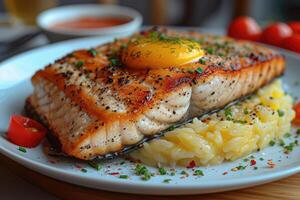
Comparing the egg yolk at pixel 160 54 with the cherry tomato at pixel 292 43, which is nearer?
the egg yolk at pixel 160 54

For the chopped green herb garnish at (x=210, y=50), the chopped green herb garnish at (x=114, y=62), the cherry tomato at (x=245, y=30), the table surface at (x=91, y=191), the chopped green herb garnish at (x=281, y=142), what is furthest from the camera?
the cherry tomato at (x=245, y=30)

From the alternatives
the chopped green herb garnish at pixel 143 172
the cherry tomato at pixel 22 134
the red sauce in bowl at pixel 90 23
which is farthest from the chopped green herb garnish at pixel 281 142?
the red sauce in bowl at pixel 90 23

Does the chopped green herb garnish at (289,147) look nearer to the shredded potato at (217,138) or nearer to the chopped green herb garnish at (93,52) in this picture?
the shredded potato at (217,138)

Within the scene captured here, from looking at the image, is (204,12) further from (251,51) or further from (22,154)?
(22,154)

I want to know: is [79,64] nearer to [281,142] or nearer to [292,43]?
[281,142]

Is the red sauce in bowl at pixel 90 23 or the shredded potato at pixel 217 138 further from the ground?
the shredded potato at pixel 217 138

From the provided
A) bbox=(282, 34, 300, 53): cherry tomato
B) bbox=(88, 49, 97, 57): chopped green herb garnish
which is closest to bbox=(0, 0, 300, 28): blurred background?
bbox=(88, 49, 97, 57): chopped green herb garnish

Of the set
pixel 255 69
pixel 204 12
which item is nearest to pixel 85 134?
pixel 255 69
